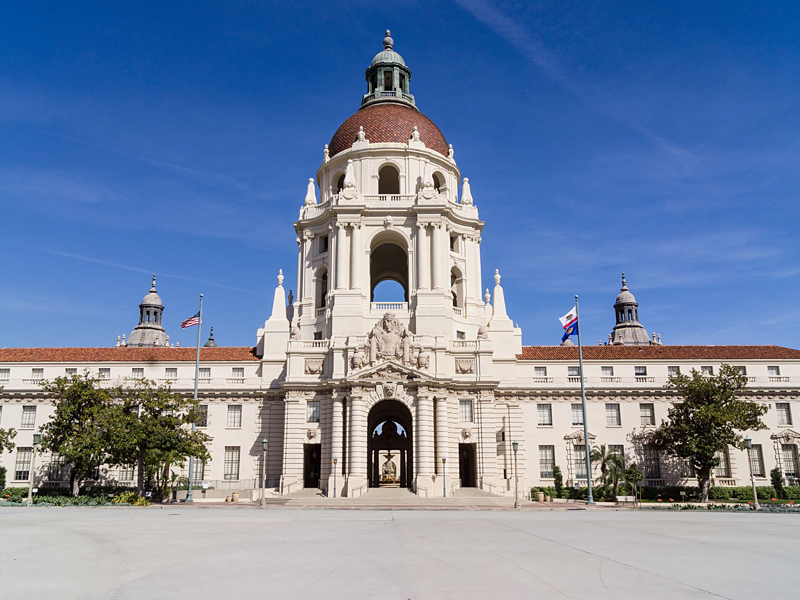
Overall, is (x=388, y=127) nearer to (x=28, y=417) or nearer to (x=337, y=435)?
(x=337, y=435)

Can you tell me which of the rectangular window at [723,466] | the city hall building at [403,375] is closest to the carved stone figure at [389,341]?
the city hall building at [403,375]

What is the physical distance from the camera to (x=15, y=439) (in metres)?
59.9

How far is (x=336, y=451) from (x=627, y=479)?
22.8 meters

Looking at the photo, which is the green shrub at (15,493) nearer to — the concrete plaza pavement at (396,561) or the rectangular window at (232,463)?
the rectangular window at (232,463)

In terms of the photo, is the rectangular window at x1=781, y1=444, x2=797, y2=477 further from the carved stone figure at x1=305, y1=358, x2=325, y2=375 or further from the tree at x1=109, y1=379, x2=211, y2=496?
the tree at x1=109, y1=379, x2=211, y2=496

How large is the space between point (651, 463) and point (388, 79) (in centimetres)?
4842

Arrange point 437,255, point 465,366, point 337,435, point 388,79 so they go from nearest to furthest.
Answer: point 337,435, point 465,366, point 437,255, point 388,79

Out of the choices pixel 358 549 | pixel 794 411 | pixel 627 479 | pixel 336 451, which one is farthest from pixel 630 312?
pixel 358 549

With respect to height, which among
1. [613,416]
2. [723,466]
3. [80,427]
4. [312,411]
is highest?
[312,411]

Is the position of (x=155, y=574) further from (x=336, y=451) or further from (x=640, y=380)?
(x=640, y=380)

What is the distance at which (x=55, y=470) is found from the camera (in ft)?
195

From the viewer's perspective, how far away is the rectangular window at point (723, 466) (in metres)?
58.2

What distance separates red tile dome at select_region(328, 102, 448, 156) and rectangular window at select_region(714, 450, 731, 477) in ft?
128

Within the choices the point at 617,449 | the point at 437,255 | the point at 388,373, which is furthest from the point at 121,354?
the point at 617,449
